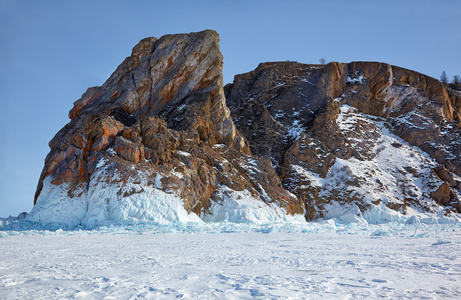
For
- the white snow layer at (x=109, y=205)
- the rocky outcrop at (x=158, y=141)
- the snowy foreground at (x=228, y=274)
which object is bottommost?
the snowy foreground at (x=228, y=274)

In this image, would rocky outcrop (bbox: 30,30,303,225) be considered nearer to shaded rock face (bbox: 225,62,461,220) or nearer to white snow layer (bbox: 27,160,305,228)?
white snow layer (bbox: 27,160,305,228)

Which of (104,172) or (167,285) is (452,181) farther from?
(167,285)

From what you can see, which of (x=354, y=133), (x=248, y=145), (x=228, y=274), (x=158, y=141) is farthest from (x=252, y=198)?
(x=354, y=133)

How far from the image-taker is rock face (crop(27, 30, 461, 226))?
34656 millimetres

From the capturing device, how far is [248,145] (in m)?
56.0

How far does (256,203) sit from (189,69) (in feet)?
83.0

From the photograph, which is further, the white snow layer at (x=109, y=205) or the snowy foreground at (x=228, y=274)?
the white snow layer at (x=109, y=205)

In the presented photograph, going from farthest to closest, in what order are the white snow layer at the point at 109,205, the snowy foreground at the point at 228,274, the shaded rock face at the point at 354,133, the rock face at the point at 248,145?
the shaded rock face at the point at 354,133 < the rock face at the point at 248,145 < the white snow layer at the point at 109,205 < the snowy foreground at the point at 228,274

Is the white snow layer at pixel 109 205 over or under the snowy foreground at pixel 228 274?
over

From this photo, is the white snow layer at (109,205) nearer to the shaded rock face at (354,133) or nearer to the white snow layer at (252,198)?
the white snow layer at (252,198)

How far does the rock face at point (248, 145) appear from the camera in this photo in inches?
1364

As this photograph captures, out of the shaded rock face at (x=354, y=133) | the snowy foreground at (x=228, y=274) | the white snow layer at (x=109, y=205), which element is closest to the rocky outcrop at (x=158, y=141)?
the white snow layer at (x=109, y=205)

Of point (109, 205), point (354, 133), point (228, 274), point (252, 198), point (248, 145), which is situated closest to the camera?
point (228, 274)

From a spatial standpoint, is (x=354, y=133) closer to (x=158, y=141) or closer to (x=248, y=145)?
(x=248, y=145)
